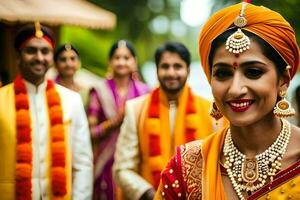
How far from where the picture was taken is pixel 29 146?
4902mm

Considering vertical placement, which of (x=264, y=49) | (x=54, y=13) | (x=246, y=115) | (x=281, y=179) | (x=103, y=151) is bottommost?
(x=103, y=151)

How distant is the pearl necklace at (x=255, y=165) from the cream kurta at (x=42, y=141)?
2.38m

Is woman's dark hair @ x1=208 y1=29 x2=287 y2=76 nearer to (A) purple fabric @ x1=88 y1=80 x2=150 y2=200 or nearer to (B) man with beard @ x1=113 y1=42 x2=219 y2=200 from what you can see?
(B) man with beard @ x1=113 y1=42 x2=219 y2=200

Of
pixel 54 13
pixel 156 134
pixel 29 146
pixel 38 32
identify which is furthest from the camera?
pixel 54 13

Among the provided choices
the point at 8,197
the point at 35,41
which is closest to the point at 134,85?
the point at 35,41

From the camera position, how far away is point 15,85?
517 centimetres

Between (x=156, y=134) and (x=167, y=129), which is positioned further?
(x=167, y=129)

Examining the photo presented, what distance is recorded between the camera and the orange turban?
2652mm

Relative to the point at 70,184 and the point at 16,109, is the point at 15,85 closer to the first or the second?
the point at 16,109

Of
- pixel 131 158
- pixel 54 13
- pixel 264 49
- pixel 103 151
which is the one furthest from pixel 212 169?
pixel 54 13

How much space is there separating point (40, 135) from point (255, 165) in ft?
8.31

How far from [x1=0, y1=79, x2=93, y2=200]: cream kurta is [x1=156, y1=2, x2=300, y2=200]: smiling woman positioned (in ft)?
7.30

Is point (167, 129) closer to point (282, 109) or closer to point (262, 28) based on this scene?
point (282, 109)

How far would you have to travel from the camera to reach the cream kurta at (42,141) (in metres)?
4.89
